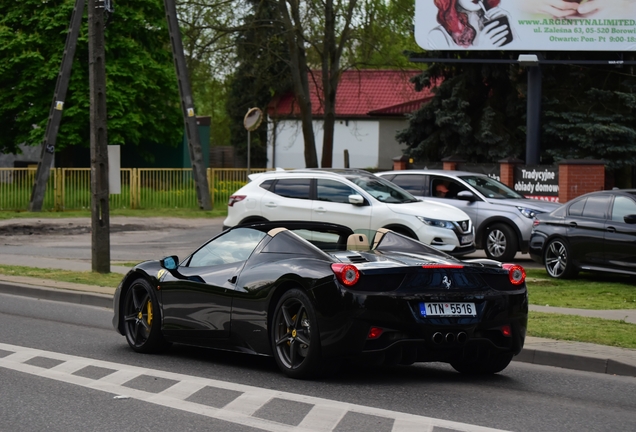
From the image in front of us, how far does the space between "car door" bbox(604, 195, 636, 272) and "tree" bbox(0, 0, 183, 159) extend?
32.0 meters

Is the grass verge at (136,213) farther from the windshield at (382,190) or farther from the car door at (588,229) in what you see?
the car door at (588,229)

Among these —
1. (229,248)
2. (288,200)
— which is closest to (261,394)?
(229,248)

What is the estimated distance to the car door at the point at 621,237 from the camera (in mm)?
16594

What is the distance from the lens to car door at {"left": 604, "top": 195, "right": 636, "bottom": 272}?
16.6m

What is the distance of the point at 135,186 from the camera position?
3772 cm

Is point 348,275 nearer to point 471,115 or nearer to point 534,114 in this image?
point 534,114

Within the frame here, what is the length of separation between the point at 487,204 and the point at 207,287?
12.4m

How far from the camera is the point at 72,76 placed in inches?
1889

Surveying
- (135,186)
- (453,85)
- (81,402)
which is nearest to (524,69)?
(453,85)

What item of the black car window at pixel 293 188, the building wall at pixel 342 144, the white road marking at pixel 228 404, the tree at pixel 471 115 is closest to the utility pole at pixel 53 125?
the tree at pixel 471 115

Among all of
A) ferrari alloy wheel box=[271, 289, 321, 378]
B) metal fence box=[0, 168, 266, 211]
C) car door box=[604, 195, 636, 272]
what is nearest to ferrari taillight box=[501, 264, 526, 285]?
ferrari alloy wheel box=[271, 289, 321, 378]

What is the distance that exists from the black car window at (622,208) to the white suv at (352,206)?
9.45ft

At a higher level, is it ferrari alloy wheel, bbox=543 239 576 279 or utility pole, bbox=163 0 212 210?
utility pole, bbox=163 0 212 210

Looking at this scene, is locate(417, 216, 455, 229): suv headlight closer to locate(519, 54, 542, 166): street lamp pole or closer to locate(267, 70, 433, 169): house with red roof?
locate(519, 54, 542, 166): street lamp pole
